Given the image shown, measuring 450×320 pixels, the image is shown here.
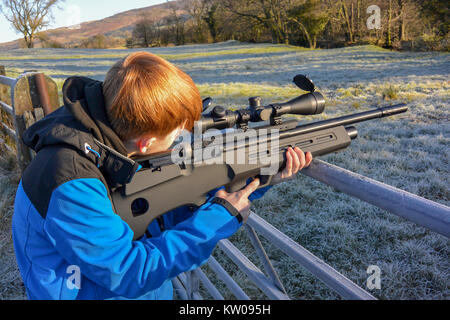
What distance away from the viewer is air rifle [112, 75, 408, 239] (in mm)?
1644

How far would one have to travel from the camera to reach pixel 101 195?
1303 mm

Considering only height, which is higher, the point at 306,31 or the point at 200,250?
the point at 306,31

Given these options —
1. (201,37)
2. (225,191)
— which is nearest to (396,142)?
(225,191)

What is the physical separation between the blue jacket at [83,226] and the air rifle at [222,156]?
20 centimetres

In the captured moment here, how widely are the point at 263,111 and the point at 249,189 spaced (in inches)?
22.4

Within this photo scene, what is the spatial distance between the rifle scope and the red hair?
1.64ft

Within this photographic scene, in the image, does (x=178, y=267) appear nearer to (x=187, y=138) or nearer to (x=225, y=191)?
(x=225, y=191)

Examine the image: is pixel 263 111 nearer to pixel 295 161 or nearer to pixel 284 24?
pixel 295 161

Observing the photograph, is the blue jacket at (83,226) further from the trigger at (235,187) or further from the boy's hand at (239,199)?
the trigger at (235,187)

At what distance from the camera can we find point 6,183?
4578 mm

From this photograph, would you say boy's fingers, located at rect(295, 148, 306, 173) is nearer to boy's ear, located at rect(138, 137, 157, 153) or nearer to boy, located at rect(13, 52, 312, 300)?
boy, located at rect(13, 52, 312, 300)
